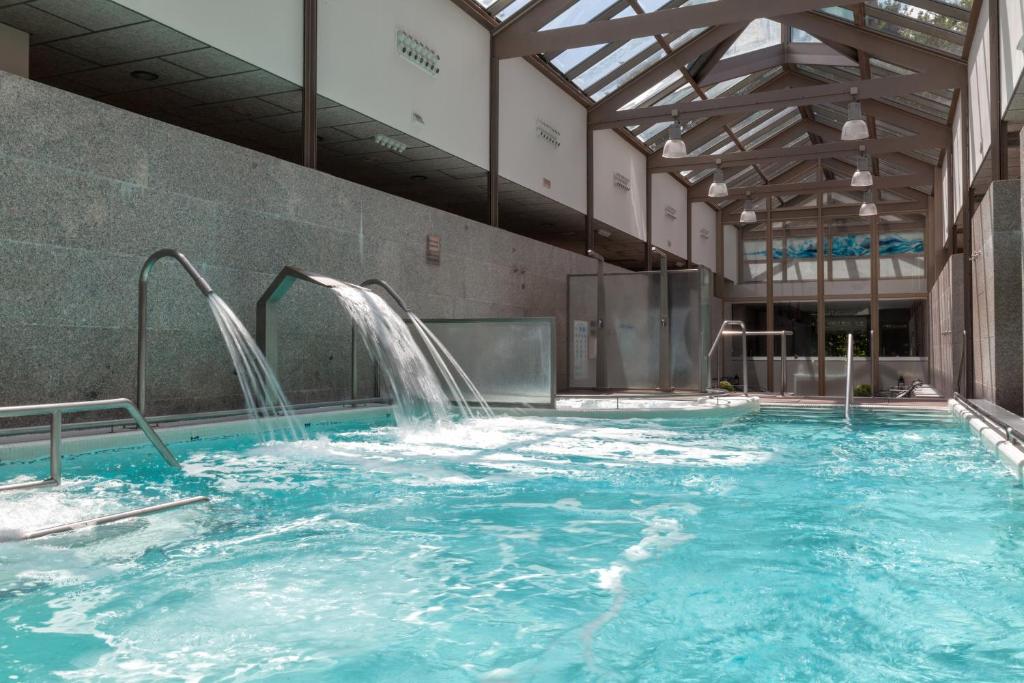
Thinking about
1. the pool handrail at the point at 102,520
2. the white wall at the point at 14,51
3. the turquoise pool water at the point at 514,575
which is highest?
the white wall at the point at 14,51

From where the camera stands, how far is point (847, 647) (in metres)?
1.92

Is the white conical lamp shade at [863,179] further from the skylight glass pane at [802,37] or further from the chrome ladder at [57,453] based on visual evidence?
the chrome ladder at [57,453]

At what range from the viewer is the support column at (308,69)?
696 centimetres

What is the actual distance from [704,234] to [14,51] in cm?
1510

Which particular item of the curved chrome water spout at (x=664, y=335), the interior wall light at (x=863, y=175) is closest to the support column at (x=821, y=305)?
the interior wall light at (x=863, y=175)

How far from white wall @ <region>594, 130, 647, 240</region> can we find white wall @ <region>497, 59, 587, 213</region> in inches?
21.4

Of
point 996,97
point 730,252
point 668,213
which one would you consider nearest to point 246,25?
point 996,97

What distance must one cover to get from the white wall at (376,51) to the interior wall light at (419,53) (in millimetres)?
70

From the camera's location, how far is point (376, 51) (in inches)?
313

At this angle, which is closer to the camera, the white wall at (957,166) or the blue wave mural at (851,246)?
the white wall at (957,166)

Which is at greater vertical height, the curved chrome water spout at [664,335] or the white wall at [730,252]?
the white wall at [730,252]

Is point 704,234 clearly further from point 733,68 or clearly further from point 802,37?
point 802,37

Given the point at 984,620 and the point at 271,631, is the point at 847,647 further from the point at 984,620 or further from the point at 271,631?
the point at 271,631

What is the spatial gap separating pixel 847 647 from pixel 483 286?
8.29m
